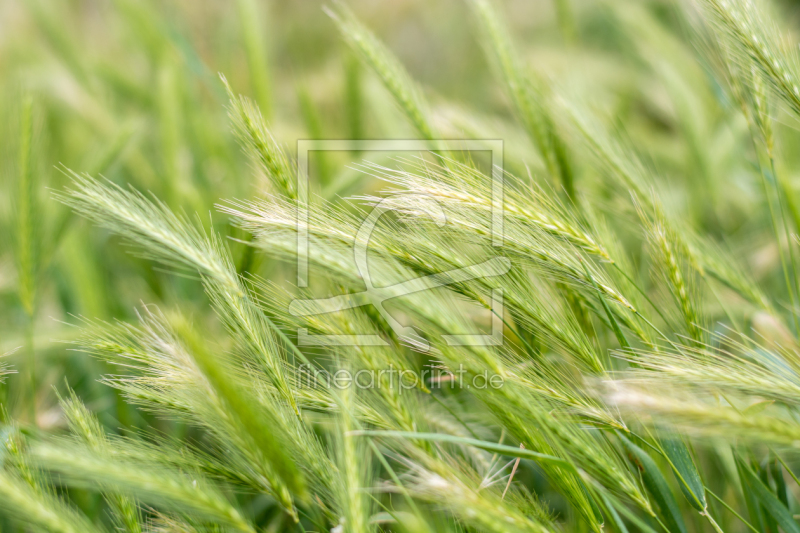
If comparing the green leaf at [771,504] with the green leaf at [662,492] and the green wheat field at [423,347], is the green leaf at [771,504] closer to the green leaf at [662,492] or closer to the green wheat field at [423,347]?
the green wheat field at [423,347]

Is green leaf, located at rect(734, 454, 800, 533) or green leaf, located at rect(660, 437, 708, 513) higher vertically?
green leaf, located at rect(660, 437, 708, 513)

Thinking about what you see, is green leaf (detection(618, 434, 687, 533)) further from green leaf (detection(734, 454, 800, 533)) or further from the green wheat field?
green leaf (detection(734, 454, 800, 533))

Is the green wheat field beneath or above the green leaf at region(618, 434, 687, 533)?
above

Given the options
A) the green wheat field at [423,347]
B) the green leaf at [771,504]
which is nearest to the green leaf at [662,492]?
the green wheat field at [423,347]

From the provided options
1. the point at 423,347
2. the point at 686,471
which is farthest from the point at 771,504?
the point at 423,347

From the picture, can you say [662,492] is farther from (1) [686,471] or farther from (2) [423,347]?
(2) [423,347]

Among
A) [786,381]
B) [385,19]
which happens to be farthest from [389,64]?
[385,19]

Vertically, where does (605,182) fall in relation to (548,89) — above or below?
below

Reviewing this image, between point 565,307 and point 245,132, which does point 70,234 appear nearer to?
point 245,132

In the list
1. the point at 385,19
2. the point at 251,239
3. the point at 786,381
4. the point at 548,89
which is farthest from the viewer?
the point at 385,19

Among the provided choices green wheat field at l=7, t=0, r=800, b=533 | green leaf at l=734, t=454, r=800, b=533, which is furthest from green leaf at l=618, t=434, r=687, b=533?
green leaf at l=734, t=454, r=800, b=533

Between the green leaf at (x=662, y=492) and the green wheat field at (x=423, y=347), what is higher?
the green wheat field at (x=423, y=347)
